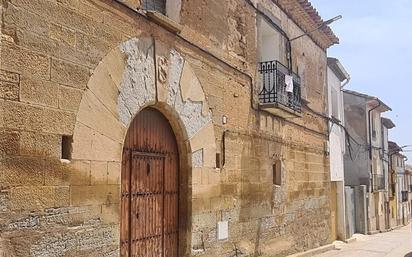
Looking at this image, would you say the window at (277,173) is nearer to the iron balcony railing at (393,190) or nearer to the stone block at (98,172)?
the stone block at (98,172)

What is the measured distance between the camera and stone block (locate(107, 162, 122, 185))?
4.55 metres

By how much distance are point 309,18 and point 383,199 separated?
15.7 metres

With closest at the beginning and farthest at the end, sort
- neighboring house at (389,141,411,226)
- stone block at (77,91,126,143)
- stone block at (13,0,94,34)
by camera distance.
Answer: stone block at (13,0,94,34) < stone block at (77,91,126,143) < neighboring house at (389,141,411,226)

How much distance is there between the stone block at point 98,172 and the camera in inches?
170

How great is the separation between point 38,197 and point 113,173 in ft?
3.24

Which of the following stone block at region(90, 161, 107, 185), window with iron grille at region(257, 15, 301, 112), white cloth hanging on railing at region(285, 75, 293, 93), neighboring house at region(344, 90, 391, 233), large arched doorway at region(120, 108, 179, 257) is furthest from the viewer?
neighboring house at region(344, 90, 391, 233)

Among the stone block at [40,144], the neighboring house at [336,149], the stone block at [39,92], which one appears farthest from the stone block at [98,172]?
the neighboring house at [336,149]

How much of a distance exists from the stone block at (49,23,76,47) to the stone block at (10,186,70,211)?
50.0 inches

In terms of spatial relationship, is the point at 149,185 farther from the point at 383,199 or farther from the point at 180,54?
the point at 383,199

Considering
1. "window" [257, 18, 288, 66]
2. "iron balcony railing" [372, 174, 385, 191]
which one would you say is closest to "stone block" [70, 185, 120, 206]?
"window" [257, 18, 288, 66]

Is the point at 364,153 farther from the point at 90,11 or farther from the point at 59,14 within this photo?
the point at 59,14

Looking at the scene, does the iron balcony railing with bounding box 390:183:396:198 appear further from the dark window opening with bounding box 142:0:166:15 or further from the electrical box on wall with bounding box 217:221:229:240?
the dark window opening with bounding box 142:0:166:15

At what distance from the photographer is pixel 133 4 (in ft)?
16.5

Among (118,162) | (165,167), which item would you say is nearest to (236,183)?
Result: (165,167)
